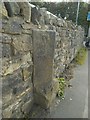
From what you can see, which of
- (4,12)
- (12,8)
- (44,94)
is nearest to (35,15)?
(12,8)

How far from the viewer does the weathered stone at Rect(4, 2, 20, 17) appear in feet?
3.42

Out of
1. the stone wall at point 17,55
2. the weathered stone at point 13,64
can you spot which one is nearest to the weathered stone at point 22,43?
the stone wall at point 17,55

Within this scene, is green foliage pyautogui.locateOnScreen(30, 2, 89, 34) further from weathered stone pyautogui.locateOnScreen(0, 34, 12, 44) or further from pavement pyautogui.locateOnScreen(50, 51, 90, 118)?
weathered stone pyautogui.locateOnScreen(0, 34, 12, 44)

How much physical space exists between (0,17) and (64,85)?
2.30 meters

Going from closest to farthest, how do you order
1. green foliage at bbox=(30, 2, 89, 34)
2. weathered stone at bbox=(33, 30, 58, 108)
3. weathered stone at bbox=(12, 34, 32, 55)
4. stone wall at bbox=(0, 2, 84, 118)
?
stone wall at bbox=(0, 2, 84, 118) < weathered stone at bbox=(12, 34, 32, 55) < weathered stone at bbox=(33, 30, 58, 108) < green foliage at bbox=(30, 2, 89, 34)

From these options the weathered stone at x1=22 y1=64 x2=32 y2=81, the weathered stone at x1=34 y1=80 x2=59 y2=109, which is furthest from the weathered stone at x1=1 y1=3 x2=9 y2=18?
the weathered stone at x1=34 y1=80 x2=59 y2=109

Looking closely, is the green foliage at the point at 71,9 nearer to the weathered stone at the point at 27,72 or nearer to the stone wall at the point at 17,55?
the stone wall at the point at 17,55

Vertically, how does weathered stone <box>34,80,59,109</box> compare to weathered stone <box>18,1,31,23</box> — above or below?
below

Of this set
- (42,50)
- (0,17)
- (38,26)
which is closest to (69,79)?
(42,50)

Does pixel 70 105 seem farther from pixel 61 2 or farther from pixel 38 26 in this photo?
pixel 61 2

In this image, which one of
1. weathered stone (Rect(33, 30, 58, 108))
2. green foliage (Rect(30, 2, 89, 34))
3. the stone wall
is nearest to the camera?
the stone wall

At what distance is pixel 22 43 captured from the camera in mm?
1293

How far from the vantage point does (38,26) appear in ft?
5.03

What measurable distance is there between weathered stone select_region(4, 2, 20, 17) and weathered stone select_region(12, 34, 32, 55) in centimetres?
28
